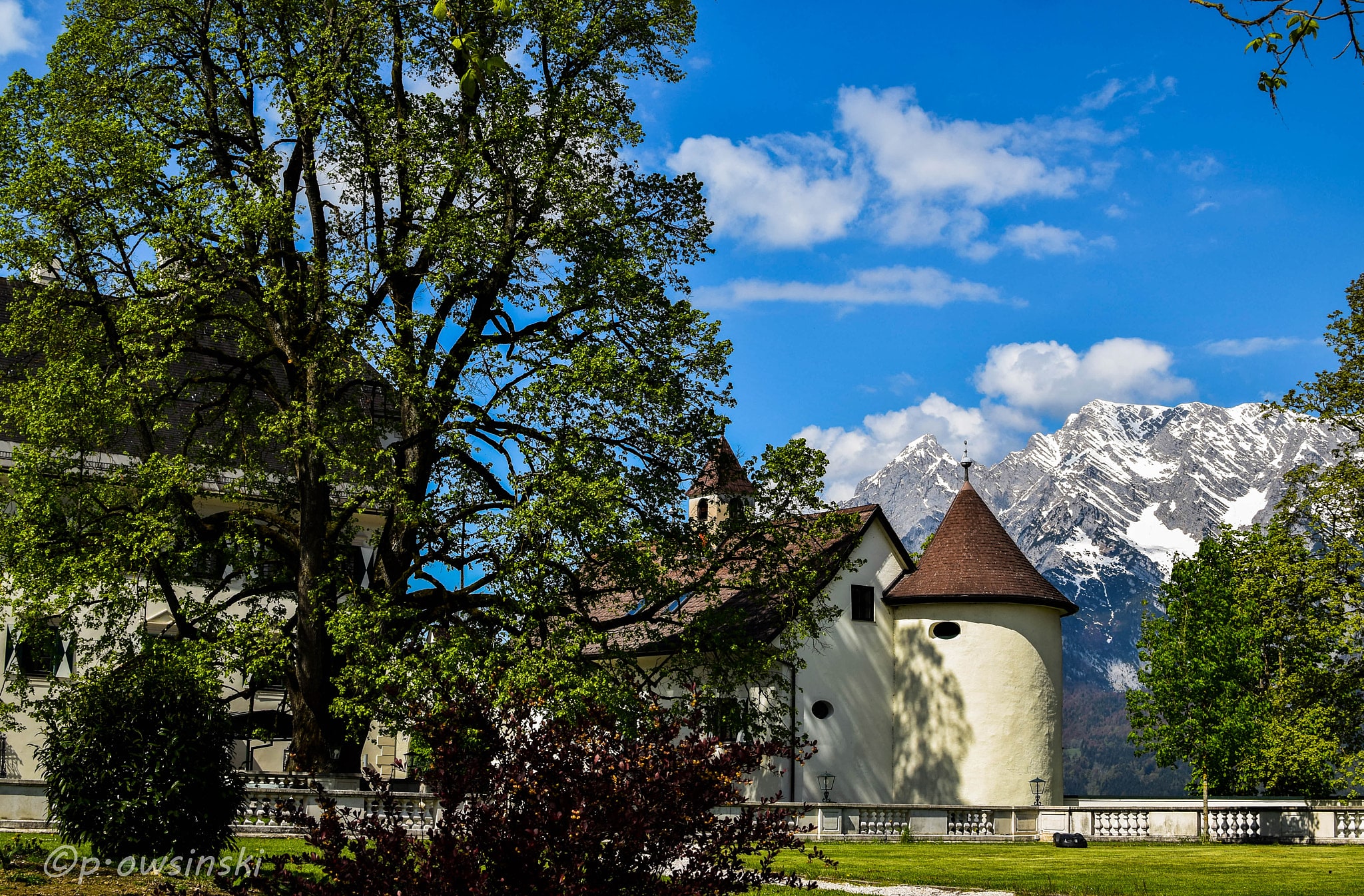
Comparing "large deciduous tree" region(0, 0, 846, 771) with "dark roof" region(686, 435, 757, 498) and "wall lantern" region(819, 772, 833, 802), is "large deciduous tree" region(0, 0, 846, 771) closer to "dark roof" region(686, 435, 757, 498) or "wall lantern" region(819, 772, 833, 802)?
"dark roof" region(686, 435, 757, 498)

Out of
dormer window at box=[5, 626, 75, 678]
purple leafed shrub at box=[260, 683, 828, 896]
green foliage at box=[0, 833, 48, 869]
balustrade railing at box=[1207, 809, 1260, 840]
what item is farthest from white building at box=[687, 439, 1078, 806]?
purple leafed shrub at box=[260, 683, 828, 896]

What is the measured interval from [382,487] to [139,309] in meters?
5.88

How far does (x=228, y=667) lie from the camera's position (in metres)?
23.0

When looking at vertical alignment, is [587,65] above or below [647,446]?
above

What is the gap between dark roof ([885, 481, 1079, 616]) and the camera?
41.8 m

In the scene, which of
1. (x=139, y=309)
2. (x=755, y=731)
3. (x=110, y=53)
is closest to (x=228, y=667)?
(x=139, y=309)

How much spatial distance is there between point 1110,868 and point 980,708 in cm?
1931

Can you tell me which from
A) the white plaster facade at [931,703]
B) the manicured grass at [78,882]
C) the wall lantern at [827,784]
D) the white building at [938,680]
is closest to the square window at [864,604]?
the white building at [938,680]

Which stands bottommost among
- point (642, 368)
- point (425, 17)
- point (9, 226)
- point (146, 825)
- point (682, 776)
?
point (146, 825)

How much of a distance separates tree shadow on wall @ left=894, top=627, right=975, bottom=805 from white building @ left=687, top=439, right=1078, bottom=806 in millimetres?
39

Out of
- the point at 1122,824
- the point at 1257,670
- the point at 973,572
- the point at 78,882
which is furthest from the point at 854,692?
the point at 78,882

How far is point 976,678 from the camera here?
41.4 m

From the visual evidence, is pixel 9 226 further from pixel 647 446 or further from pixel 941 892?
pixel 941 892

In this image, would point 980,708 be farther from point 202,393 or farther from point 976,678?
point 202,393
